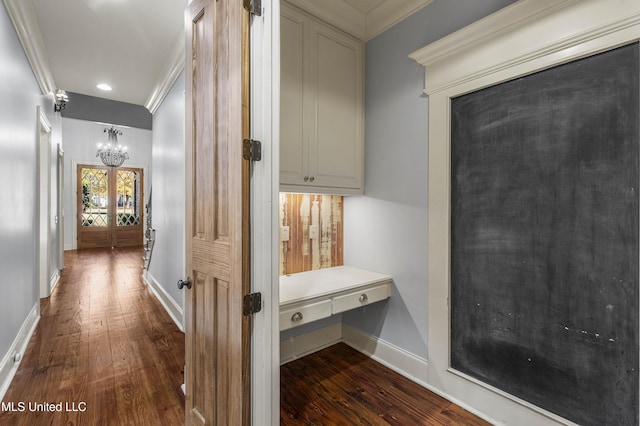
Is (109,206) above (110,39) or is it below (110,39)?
below

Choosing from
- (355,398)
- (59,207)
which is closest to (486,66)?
(355,398)

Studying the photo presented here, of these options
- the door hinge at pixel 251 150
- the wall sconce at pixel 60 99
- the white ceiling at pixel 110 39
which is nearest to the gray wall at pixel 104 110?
the wall sconce at pixel 60 99

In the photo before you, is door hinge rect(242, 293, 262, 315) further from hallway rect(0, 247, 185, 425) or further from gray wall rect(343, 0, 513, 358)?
gray wall rect(343, 0, 513, 358)

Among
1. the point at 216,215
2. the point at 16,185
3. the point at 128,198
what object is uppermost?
the point at 128,198

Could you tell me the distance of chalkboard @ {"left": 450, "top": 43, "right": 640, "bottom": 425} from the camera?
54.2 inches

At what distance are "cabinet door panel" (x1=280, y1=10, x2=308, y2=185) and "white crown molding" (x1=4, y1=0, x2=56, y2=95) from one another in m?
2.10

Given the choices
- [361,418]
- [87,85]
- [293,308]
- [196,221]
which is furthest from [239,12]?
[87,85]

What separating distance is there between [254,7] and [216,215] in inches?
35.8

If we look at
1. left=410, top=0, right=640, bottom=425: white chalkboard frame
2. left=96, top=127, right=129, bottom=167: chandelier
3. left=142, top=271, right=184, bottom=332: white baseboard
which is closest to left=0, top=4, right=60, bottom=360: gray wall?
left=142, top=271, right=184, bottom=332: white baseboard

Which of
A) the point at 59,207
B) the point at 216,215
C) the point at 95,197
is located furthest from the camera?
the point at 95,197

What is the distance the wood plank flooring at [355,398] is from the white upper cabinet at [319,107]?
136 centimetres

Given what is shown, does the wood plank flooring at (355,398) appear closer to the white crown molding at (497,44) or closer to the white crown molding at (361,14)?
the white crown molding at (497,44)

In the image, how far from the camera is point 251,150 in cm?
127

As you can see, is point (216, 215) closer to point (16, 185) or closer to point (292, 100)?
point (292, 100)
